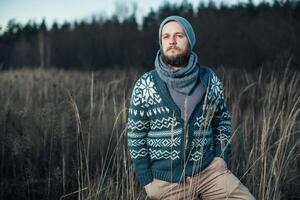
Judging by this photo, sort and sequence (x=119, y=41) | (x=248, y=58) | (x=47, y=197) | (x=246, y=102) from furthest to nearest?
(x=119, y=41)
(x=248, y=58)
(x=246, y=102)
(x=47, y=197)

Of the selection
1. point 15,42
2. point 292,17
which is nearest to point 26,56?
point 15,42

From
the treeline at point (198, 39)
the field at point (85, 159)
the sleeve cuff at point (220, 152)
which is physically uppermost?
the treeline at point (198, 39)

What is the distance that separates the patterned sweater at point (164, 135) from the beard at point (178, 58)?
0.11 meters

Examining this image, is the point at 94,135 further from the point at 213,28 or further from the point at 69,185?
the point at 213,28

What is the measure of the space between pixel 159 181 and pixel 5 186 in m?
1.32

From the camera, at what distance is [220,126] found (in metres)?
2.67

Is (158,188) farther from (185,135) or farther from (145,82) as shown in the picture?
(145,82)

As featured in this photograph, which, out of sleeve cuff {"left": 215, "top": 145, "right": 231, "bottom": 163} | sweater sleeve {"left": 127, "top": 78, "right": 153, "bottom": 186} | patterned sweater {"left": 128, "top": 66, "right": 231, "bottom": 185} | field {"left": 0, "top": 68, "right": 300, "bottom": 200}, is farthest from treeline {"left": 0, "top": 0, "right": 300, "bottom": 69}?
sweater sleeve {"left": 127, "top": 78, "right": 153, "bottom": 186}

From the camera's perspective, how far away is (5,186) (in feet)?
10.8

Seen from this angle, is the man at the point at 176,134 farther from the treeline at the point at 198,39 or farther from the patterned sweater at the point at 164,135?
the treeline at the point at 198,39

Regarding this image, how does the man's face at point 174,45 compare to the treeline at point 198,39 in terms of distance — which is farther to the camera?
the treeline at point 198,39

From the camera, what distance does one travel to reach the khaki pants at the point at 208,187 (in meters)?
2.46

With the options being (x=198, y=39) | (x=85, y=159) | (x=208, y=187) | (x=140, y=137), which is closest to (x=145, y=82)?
(x=140, y=137)

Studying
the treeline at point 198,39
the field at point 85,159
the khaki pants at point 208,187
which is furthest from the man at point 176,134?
the treeline at point 198,39
